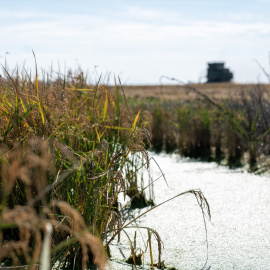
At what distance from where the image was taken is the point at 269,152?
3.52 metres

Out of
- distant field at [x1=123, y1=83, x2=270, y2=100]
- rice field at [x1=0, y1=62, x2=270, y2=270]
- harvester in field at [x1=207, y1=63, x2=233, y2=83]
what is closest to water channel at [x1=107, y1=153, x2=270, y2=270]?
rice field at [x1=0, y1=62, x2=270, y2=270]

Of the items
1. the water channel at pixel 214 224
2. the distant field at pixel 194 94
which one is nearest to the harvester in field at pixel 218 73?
the distant field at pixel 194 94

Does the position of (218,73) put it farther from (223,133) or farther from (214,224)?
(214,224)

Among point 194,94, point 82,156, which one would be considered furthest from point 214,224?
point 194,94

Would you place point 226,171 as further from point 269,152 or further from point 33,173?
point 33,173

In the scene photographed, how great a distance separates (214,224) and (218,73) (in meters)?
22.1

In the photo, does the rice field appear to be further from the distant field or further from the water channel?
the distant field

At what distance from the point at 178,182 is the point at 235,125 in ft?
3.29

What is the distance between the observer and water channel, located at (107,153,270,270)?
5.20 feet

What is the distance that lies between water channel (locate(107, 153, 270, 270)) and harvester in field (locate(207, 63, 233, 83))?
20529mm

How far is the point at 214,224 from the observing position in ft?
6.41

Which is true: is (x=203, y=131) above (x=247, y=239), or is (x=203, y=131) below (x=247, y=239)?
above

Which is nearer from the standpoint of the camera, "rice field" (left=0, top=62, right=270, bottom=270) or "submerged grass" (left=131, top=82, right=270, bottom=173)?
"rice field" (left=0, top=62, right=270, bottom=270)

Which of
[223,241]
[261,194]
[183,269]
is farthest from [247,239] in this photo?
[261,194]
